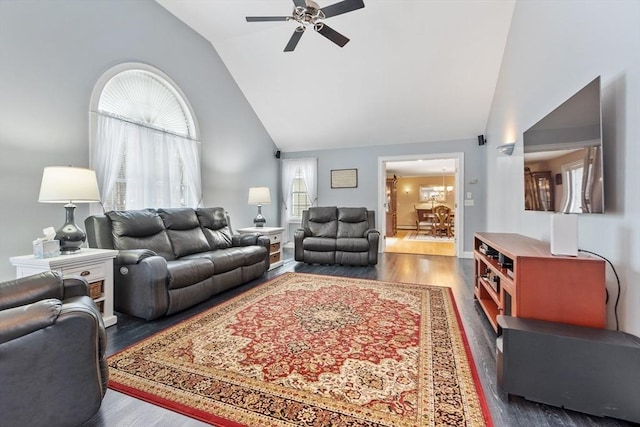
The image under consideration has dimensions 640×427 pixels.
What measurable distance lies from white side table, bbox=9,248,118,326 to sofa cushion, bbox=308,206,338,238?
3254mm

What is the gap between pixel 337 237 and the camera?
16.7 feet

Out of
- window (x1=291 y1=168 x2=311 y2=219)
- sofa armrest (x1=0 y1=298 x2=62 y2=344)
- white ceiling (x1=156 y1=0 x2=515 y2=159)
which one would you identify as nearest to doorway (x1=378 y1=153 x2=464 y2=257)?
white ceiling (x1=156 y1=0 x2=515 y2=159)

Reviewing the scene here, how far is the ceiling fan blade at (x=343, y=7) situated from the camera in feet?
8.23

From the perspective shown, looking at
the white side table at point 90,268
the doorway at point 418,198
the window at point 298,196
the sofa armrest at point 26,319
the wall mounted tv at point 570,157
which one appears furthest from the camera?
the window at point 298,196

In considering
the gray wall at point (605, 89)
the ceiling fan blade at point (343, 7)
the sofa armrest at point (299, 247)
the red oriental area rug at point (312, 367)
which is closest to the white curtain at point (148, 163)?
the sofa armrest at point (299, 247)

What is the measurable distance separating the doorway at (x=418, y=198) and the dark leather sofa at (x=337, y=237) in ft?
3.45

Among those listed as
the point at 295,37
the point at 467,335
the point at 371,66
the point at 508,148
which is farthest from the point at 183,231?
the point at 508,148

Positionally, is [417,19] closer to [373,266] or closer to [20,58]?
[373,266]

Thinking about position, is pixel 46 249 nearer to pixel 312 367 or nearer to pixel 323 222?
pixel 312 367

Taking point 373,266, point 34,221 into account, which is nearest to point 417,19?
point 373,266

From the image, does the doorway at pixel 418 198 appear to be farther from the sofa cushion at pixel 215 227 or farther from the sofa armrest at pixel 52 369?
the sofa armrest at pixel 52 369

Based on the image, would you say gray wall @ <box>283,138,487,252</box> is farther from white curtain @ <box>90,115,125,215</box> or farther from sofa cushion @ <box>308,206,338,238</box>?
white curtain @ <box>90,115,125,215</box>

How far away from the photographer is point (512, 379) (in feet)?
4.82

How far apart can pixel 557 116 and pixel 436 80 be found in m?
2.74
